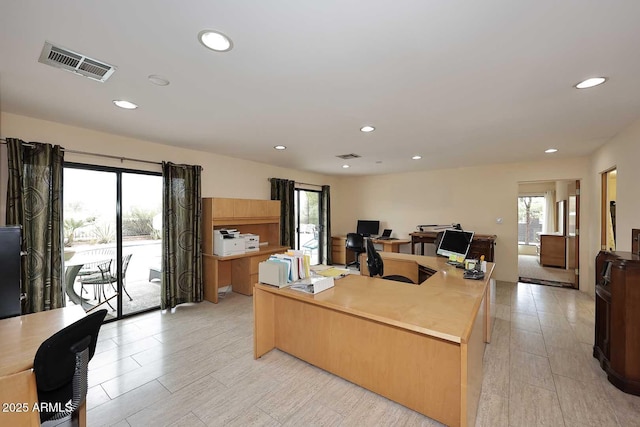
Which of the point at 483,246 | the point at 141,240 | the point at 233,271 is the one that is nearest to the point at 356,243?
the point at 483,246

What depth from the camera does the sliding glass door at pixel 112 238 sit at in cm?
328

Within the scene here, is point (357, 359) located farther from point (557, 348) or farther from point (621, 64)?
point (621, 64)

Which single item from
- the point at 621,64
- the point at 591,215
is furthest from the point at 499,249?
the point at 621,64

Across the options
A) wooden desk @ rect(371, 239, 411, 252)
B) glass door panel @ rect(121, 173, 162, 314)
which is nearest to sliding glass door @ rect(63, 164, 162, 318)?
glass door panel @ rect(121, 173, 162, 314)

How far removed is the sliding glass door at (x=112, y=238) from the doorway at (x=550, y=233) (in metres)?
7.00

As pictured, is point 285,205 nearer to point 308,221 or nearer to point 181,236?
point 308,221

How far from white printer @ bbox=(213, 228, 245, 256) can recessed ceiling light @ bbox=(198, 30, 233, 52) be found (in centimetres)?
314

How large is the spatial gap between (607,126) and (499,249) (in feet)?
9.95

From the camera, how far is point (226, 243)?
4.28 metres

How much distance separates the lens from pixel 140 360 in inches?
103

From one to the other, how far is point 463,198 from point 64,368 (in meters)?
6.53

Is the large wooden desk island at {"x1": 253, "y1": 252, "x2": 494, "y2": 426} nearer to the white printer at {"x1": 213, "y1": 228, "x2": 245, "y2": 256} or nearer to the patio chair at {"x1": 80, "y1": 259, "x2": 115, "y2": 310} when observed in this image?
the white printer at {"x1": 213, "y1": 228, "x2": 245, "y2": 256}

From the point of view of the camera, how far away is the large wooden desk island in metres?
1.72

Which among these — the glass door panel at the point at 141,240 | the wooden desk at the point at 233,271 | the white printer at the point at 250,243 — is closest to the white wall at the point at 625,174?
the wooden desk at the point at 233,271
